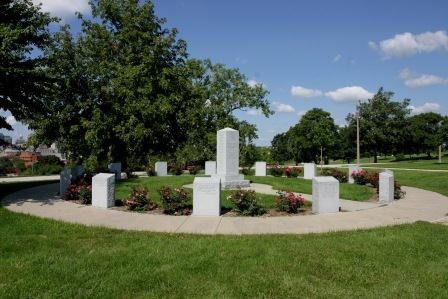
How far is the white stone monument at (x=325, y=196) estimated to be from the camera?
39.3ft

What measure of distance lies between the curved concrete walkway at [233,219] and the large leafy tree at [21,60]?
10.9ft

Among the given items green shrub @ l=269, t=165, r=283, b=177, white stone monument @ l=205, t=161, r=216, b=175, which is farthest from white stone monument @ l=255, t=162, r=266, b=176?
white stone monument @ l=205, t=161, r=216, b=175

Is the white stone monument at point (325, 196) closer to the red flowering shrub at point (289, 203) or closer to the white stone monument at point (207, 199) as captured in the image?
the red flowering shrub at point (289, 203)

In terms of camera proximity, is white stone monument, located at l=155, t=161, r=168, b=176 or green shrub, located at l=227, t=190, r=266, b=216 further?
white stone monument, located at l=155, t=161, r=168, b=176

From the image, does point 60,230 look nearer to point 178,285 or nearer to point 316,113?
point 178,285

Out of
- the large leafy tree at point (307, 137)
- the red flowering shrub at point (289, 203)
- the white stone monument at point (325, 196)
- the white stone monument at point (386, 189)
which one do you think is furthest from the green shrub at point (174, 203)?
the large leafy tree at point (307, 137)

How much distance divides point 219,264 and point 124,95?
768 inches

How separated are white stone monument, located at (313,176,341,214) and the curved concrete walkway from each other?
1.34 ft

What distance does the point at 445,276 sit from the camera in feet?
21.5

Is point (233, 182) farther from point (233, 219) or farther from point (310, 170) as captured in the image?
point (310, 170)

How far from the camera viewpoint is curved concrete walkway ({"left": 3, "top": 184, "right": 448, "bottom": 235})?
9695 millimetres

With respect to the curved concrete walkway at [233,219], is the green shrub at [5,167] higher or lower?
higher

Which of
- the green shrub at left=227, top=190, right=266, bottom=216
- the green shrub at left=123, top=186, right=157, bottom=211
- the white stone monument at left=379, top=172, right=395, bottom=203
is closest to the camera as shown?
the green shrub at left=227, top=190, right=266, bottom=216

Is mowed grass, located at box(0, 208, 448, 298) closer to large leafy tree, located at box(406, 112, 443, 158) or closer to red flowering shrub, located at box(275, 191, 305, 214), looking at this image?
red flowering shrub, located at box(275, 191, 305, 214)
